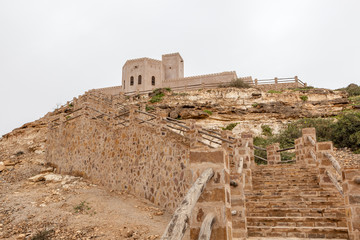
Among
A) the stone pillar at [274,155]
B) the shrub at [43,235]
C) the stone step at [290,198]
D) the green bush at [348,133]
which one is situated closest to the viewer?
the stone step at [290,198]

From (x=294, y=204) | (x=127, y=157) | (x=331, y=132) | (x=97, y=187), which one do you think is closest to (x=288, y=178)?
(x=294, y=204)

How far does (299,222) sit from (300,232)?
0.70 meters

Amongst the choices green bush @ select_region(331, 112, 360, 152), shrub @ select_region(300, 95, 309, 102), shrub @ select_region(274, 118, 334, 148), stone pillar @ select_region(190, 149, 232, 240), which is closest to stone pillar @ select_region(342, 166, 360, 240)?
stone pillar @ select_region(190, 149, 232, 240)

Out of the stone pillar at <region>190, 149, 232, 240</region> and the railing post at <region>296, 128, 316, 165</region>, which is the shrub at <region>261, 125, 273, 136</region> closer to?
the railing post at <region>296, 128, 316, 165</region>

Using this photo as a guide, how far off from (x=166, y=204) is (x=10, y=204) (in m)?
6.40

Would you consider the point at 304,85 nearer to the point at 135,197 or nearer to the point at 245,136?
the point at 245,136

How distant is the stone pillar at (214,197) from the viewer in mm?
3072

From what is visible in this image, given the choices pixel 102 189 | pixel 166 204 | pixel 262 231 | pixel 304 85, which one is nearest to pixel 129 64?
pixel 304 85

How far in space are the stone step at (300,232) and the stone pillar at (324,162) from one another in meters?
3.20

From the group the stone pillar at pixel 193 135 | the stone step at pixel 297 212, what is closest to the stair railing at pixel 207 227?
the stone step at pixel 297 212

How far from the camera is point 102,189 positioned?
1180 centimetres

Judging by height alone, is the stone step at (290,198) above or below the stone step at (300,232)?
above

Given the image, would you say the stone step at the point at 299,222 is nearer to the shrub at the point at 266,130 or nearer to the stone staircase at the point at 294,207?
the stone staircase at the point at 294,207

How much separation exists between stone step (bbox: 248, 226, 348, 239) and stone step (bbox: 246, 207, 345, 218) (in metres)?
0.95
